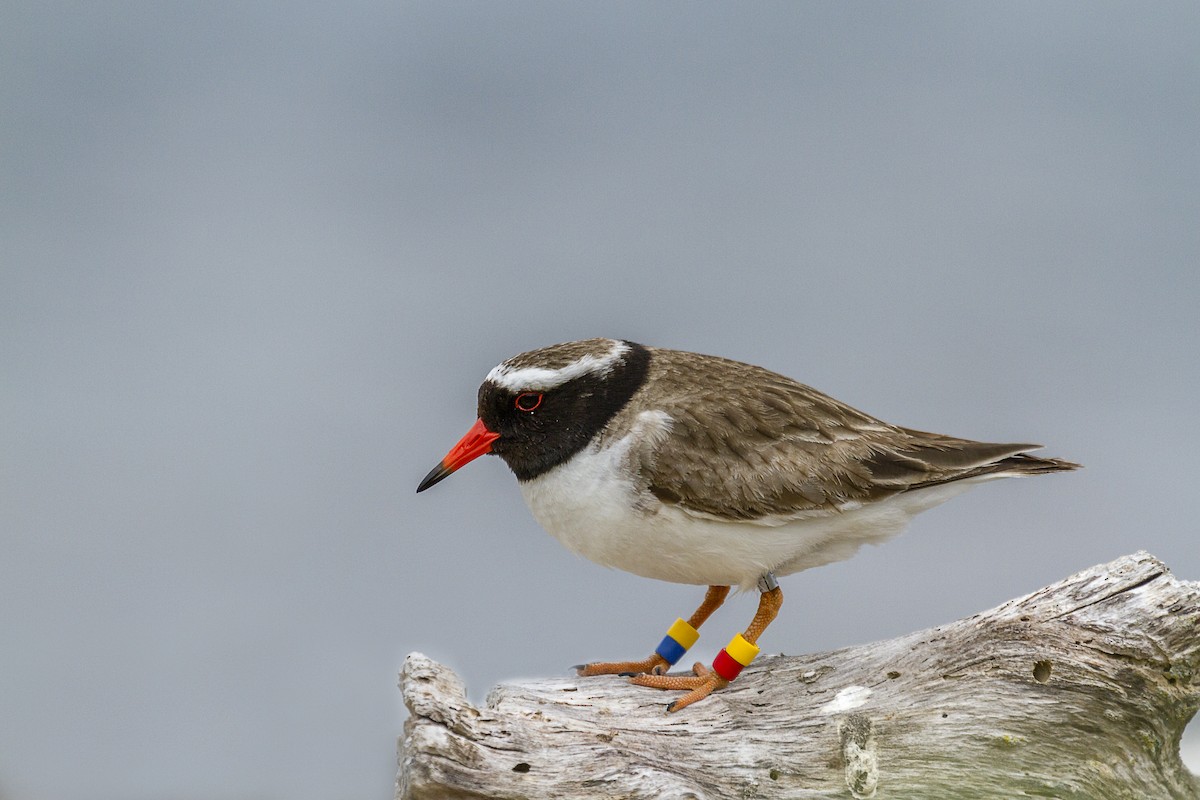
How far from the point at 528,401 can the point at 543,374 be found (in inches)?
8.8

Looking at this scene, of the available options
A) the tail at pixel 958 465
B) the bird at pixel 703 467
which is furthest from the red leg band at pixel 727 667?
the tail at pixel 958 465

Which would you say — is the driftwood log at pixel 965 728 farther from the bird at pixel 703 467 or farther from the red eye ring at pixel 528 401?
the red eye ring at pixel 528 401

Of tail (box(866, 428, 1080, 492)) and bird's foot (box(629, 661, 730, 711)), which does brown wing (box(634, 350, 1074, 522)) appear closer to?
tail (box(866, 428, 1080, 492))

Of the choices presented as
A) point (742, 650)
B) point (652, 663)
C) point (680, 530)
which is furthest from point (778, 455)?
point (652, 663)

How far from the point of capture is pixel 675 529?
296 inches

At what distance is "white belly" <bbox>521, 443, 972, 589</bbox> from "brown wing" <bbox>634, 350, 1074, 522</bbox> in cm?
12

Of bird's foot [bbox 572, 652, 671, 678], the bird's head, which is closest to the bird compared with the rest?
the bird's head

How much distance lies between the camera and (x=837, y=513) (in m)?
7.67

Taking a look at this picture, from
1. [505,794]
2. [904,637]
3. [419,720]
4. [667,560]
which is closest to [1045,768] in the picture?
[904,637]

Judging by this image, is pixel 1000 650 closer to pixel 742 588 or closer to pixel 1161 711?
pixel 1161 711

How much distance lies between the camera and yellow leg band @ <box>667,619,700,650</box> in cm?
866

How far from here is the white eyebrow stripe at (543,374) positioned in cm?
777

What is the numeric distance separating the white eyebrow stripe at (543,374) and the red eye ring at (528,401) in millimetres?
54

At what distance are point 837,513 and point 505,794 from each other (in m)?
2.75
